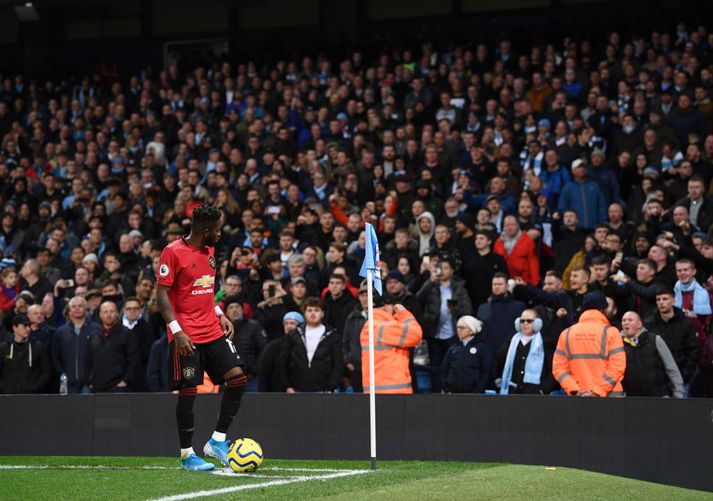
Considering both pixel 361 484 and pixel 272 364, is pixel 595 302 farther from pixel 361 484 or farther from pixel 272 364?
pixel 361 484

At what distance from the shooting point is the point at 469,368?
13945 mm

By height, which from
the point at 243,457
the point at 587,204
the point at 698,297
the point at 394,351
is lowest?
the point at 243,457

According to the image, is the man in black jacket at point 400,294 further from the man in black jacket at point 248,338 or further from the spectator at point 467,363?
the man in black jacket at point 248,338

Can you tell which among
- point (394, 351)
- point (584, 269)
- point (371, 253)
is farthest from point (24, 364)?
point (584, 269)

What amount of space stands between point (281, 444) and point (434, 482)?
379 centimetres

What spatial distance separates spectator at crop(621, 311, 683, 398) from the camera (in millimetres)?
12602

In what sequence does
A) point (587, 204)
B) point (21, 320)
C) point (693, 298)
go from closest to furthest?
1. point (693, 298)
2. point (21, 320)
3. point (587, 204)

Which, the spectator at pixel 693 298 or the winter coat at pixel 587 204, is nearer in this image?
the spectator at pixel 693 298

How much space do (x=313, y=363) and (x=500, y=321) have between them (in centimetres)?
244

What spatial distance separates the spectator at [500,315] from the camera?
48.8 feet

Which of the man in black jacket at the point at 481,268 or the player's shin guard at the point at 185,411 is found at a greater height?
the man in black jacket at the point at 481,268

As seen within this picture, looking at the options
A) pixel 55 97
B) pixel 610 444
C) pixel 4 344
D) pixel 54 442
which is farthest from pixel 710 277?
pixel 55 97

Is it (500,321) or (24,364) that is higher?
(500,321)

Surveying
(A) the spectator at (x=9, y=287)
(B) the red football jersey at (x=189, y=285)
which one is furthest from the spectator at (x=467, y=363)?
(A) the spectator at (x=9, y=287)
